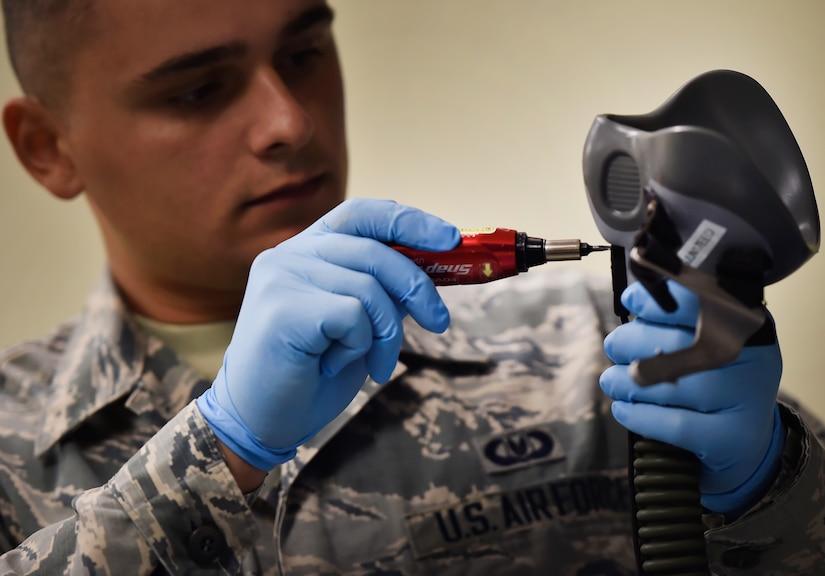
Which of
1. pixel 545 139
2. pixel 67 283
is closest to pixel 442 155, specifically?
pixel 545 139

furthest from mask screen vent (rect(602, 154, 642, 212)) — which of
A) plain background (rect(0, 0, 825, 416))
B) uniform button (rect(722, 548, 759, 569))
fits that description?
plain background (rect(0, 0, 825, 416))

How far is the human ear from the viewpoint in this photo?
1177 mm

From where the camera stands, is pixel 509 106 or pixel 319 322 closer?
pixel 319 322

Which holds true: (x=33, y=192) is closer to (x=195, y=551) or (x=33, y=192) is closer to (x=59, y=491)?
(x=59, y=491)

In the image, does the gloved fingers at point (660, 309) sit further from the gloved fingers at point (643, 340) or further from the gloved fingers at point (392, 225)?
the gloved fingers at point (392, 225)

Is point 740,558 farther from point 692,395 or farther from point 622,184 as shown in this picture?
point 622,184

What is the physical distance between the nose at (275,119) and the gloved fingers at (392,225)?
182mm

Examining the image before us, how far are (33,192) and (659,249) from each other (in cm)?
145

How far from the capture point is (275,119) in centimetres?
99

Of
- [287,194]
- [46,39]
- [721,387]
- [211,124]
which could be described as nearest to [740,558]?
[721,387]

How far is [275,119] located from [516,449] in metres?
0.49

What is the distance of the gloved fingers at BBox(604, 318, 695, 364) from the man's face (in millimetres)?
451

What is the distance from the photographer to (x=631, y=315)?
75cm

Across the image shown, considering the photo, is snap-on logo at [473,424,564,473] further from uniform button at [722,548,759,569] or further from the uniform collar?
uniform button at [722,548,759,569]
